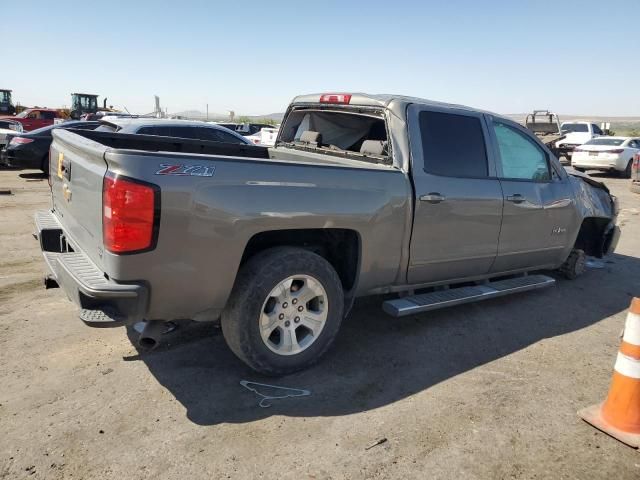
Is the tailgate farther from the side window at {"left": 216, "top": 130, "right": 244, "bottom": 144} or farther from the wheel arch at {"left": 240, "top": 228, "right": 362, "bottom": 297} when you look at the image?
the side window at {"left": 216, "top": 130, "right": 244, "bottom": 144}

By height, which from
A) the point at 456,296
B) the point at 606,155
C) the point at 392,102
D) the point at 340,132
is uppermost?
the point at 392,102

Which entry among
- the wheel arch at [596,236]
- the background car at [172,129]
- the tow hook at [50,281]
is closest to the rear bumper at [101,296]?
the tow hook at [50,281]

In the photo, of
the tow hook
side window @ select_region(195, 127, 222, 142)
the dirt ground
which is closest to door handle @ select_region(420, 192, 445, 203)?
the dirt ground

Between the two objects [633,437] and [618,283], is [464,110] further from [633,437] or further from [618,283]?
[618,283]

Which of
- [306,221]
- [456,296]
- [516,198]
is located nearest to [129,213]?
[306,221]

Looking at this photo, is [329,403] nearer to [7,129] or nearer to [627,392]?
[627,392]

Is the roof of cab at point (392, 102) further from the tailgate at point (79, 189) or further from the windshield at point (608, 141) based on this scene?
the windshield at point (608, 141)

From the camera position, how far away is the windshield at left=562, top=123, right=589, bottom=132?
24.3m

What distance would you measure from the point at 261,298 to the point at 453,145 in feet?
7.08

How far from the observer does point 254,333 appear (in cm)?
325

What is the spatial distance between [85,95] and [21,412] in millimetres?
37439

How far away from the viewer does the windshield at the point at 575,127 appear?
24337 millimetres

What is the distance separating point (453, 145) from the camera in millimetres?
4230

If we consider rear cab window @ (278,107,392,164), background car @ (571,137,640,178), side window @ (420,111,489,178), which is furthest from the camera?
background car @ (571,137,640,178)
